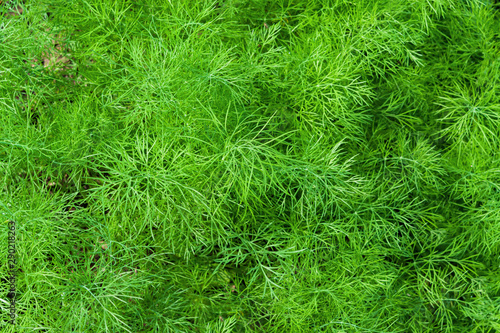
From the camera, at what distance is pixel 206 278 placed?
2.02 meters

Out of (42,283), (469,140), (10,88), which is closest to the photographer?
(42,283)

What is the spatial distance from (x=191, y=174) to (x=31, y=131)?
68 cm

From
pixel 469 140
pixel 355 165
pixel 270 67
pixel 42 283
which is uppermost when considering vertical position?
pixel 270 67

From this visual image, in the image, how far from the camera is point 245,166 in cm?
180

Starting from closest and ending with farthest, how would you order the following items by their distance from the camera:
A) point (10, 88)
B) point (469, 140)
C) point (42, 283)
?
point (42, 283) → point (10, 88) → point (469, 140)

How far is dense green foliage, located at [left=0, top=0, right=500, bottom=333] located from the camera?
1.79 metres

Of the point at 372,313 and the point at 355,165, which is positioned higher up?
the point at 355,165

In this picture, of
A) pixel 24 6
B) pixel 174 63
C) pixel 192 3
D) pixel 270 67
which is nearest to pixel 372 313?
pixel 270 67

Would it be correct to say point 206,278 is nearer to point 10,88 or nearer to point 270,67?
point 270,67

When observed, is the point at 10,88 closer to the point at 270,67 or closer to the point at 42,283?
the point at 42,283

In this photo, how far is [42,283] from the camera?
5.98 ft

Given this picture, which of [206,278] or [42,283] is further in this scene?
[206,278]

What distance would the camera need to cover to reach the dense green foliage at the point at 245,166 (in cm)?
179

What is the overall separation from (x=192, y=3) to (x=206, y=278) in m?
1.19
